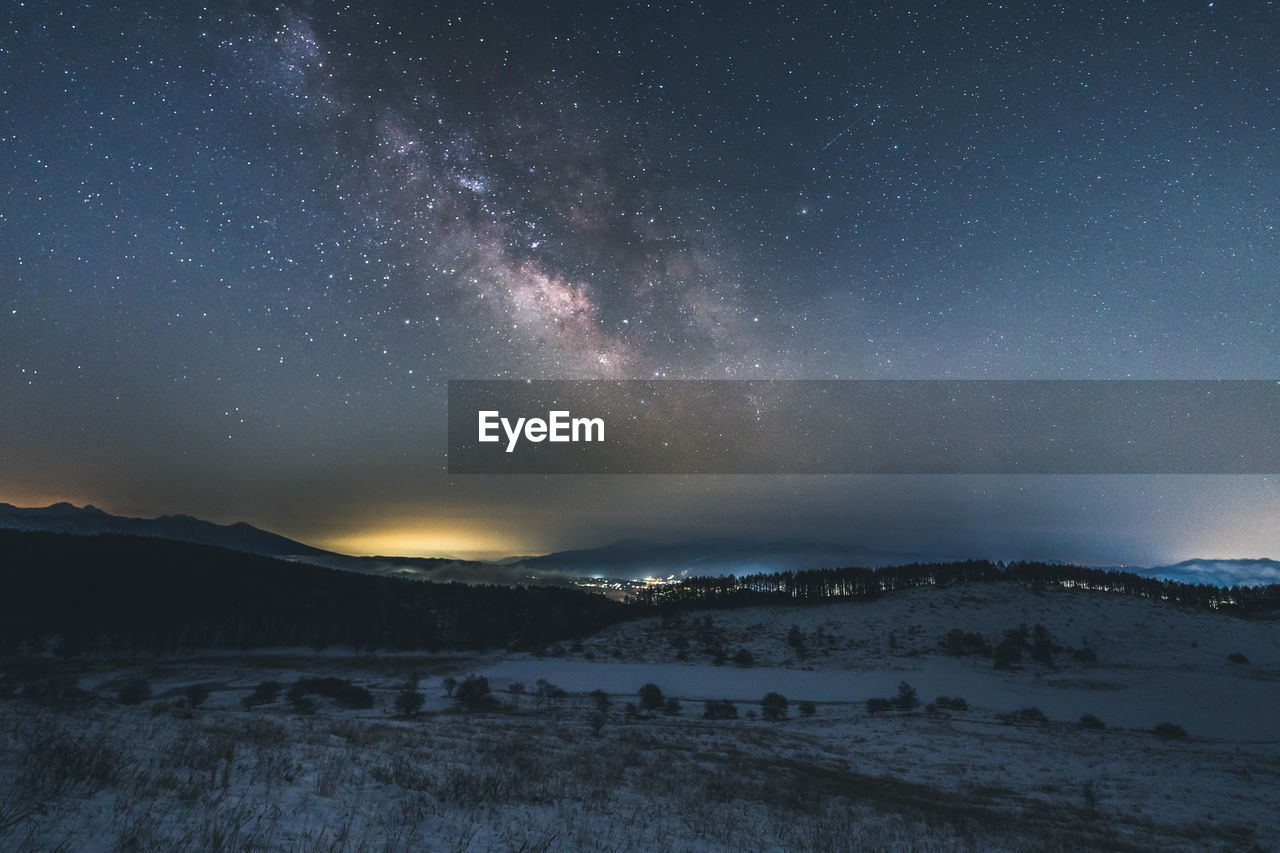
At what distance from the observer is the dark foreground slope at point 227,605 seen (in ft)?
369

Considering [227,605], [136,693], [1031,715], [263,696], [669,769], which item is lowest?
[227,605]

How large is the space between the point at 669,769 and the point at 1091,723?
4800 centimetres

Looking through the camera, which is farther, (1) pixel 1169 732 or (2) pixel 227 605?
(2) pixel 227 605


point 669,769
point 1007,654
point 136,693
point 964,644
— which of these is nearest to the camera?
point 669,769

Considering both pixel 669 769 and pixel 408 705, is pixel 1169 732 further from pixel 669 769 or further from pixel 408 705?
pixel 408 705

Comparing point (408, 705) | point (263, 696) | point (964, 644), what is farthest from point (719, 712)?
point (964, 644)

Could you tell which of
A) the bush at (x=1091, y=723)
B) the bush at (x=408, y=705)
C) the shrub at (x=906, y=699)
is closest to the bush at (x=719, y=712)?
the shrub at (x=906, y=699)

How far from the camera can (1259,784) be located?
27016 mm

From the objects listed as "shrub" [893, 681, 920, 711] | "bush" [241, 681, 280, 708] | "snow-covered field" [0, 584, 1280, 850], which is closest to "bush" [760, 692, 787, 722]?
"snow-covered field" [0, 584, 1280, 850]

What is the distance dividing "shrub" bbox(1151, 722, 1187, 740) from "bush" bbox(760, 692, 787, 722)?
28.3 metres

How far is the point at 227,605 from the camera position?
133750 mm

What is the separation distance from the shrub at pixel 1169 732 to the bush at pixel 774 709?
28.3m

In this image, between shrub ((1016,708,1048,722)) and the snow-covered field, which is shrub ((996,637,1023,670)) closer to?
the snow-covered field

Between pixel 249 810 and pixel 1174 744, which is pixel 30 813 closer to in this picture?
pixel 249 810
